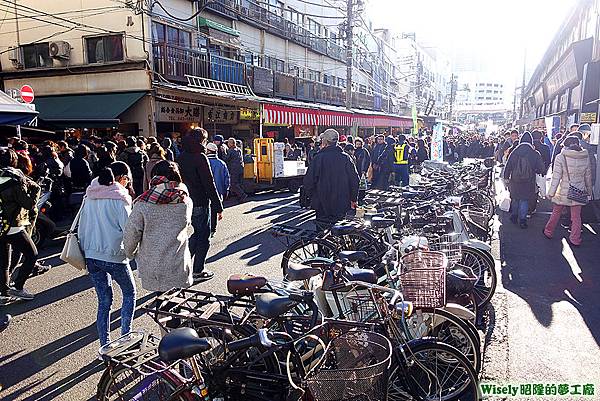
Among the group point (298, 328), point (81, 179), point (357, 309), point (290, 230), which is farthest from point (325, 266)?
point (81, 179)

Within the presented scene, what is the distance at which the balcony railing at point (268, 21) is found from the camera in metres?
22.4

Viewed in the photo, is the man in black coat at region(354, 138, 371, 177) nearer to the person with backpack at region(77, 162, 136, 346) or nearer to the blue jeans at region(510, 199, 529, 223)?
Result: the blue jeans at region(510, 199, 529, 223)

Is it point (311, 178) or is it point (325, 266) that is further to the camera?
point (311, 178)

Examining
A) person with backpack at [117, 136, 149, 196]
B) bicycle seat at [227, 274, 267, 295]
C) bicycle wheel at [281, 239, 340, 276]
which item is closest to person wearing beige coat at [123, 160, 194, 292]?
bicycle seat at [227, 274, 267, 295]

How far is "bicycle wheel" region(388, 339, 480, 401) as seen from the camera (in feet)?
10.4

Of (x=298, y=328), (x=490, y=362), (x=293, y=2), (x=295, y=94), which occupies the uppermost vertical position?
(x=293, y=2)

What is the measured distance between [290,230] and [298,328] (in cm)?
246

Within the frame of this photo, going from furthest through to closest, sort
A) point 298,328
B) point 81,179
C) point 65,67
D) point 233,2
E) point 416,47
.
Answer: point 416,47 → point 233,2 → point 65,67 → point 81,179 → point 298,328

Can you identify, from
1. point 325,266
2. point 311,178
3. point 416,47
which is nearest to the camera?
point 325,266

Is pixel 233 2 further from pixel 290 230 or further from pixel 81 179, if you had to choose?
pixel 290 230

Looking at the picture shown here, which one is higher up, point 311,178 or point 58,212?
point 311,178

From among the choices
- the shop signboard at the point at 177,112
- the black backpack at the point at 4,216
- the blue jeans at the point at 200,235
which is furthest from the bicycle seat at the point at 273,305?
the shop signboard at the point at 177,112

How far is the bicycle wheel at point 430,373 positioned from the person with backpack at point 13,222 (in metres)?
4.73

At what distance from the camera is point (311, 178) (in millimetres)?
6918
